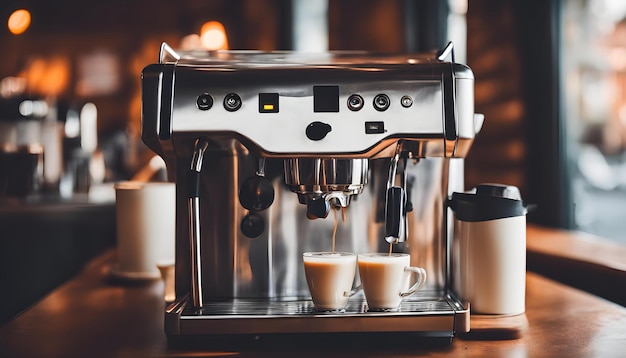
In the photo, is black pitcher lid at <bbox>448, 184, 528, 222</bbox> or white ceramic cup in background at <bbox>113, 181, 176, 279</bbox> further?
white ceramic cup in background at <bbox>113, 181, 176, 279</bbox>

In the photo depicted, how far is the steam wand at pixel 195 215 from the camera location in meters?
1.01

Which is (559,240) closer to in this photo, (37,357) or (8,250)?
(37,357)

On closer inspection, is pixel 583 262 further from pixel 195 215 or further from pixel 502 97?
pixel 502 97

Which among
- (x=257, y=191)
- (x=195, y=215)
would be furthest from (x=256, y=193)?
(x=195, y=215)

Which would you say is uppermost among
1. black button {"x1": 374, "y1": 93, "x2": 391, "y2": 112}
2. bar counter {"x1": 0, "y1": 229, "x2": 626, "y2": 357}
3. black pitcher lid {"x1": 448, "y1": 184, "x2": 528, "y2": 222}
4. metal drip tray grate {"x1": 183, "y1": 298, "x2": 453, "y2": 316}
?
black button {"x1": 374, "y1": 93, "x2": 391, "y2": 112}

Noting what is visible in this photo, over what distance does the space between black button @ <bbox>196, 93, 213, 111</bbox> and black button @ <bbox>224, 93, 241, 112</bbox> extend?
0.07ft

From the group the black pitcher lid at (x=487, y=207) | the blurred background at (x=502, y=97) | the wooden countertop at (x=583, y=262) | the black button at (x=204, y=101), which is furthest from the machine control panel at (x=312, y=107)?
the blurred background at (x=502, y=97)

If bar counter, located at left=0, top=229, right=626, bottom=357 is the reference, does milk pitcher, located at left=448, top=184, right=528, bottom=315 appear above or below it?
above

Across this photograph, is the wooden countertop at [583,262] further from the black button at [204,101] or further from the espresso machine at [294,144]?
the black button at [204,101]

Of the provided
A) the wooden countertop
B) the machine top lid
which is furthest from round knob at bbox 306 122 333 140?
the wooden countertop

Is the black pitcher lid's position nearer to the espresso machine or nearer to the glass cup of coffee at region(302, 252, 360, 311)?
the espresso machine

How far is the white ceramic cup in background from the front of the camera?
148cm

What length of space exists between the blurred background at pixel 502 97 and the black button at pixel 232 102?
1.46 meters

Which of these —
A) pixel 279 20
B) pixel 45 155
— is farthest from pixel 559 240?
pixel 279 20
